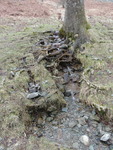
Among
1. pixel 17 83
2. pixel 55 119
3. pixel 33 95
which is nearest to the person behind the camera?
pixel 55 119

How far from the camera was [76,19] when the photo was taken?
18.2ft

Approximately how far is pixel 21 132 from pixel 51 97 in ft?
3.31

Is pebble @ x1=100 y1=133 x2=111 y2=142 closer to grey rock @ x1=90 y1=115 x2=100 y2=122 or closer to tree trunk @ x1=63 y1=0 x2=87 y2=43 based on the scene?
grey rock @ x1=90 y1=115 x2=100 y2=122

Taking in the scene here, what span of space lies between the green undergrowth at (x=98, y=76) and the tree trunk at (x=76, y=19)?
0.42 m

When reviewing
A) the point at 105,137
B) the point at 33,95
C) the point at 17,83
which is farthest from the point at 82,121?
the point at 17,83

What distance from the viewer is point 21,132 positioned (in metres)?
2.84

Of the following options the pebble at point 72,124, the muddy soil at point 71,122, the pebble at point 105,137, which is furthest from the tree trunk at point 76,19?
the pebble at point 105,137

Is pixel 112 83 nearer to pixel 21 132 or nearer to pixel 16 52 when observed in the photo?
pixel 21 132

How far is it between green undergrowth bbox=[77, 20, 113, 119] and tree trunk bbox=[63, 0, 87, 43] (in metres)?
0.42

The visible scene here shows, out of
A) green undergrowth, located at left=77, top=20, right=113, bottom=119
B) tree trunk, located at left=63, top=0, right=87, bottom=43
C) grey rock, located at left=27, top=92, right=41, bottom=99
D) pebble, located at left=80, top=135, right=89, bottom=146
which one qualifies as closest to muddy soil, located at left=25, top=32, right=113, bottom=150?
pebble, located at left=80, top=135, right=89, bottom=146

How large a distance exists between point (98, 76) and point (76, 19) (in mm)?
2464

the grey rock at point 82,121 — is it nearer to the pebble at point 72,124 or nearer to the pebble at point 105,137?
the pebble at point 72,124

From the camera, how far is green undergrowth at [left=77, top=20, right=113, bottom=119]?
11.1 feet

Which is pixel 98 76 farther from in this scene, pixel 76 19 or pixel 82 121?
pixel 76 19
